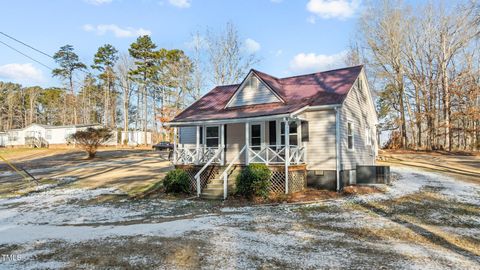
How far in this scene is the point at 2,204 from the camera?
1234 centimetres

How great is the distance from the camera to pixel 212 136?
16.5 metres

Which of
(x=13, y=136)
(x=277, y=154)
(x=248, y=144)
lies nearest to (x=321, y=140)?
(x=277, y=154)

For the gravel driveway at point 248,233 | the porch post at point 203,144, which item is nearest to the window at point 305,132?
the gravel driveway at point 248,233

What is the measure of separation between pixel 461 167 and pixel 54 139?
47451 millimetres

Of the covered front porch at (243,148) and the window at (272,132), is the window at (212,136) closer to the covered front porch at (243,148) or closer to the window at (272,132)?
the covered front porch at (243,148)

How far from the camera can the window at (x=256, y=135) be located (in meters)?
15.0

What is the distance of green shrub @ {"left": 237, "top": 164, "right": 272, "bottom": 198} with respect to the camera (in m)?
12.0

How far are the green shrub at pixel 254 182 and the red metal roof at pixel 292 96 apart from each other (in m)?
2.37

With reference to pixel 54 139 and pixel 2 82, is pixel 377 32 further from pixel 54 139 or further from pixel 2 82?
pixel 2 82

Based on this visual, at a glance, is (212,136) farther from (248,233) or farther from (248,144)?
(248,233)

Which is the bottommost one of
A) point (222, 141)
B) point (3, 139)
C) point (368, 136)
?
point (222, 141)

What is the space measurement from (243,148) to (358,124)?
6611 mm

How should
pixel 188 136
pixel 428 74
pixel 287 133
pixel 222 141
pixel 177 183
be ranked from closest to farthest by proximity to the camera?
pixel 287 133
pixel 177 183
pixel 222 141
pixel 188 136
pixel 428 74

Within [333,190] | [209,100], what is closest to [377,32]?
[209,100]
